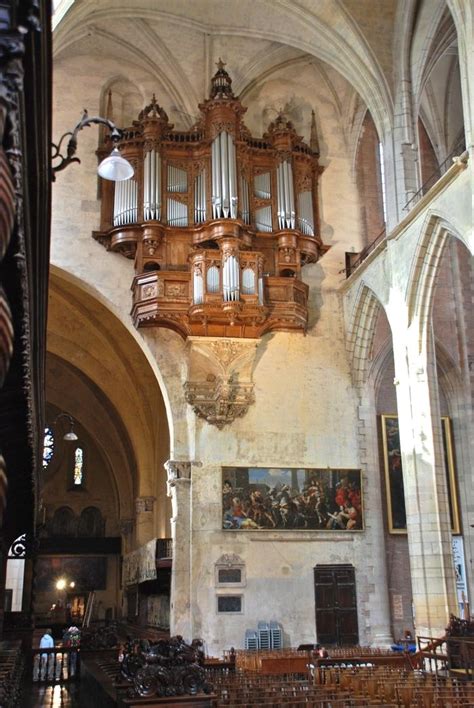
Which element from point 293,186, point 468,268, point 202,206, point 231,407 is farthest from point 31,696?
point 468,268

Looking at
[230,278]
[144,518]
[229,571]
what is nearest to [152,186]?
[230,278]

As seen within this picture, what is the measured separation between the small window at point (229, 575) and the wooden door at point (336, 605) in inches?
79.2

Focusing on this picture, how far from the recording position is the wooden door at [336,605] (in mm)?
19922

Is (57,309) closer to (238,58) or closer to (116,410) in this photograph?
(116,410)

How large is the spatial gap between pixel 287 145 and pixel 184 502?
1017 cm

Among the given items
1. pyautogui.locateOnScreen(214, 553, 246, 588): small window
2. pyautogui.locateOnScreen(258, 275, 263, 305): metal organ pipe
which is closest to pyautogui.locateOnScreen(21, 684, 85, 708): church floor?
pyautogui.locateOnScreen(214, 553, 246, 588): small window

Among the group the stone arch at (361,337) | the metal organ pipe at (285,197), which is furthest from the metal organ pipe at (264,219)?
the stone arch at (361,337)

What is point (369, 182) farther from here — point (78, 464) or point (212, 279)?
point (78, 464)

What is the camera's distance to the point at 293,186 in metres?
22.1

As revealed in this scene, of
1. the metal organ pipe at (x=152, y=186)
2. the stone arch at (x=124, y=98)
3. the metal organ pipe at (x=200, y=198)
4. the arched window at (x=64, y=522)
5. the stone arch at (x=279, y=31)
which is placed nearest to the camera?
the stone arch at (x=279, y=31)

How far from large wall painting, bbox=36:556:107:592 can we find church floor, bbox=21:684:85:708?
18.3 metres

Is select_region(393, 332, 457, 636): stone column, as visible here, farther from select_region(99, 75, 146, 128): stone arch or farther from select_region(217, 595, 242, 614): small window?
select_region(99, 75, 146, 128): stone arch

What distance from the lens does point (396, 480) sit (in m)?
22.1

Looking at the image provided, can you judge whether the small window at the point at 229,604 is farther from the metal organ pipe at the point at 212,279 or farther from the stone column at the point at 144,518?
the stone column at the point at 144,518
